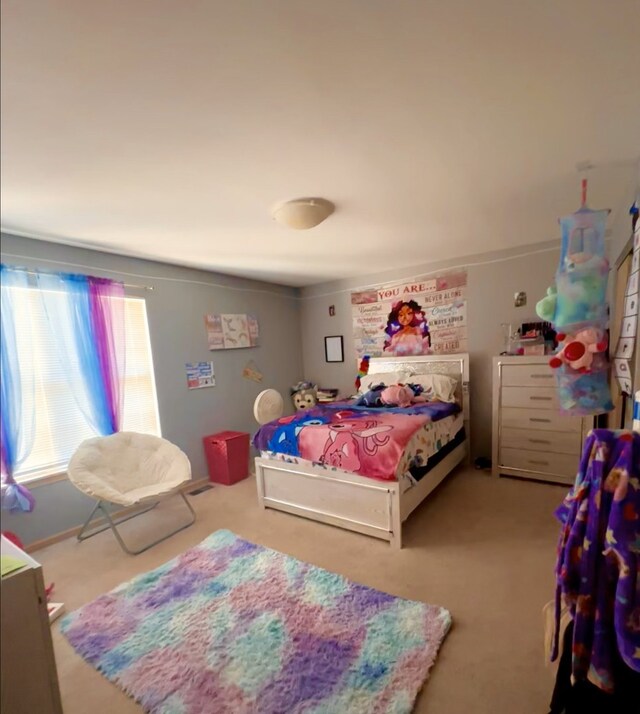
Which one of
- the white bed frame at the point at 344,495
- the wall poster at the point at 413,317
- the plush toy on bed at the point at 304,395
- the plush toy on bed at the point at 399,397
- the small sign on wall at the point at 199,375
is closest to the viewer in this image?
the white bed frame at the point at 344,495

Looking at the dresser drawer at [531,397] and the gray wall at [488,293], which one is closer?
the dresser drawer at [531,397]

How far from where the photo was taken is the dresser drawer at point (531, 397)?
282 cm

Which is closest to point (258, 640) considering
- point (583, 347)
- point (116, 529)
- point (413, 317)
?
point (116, 529)

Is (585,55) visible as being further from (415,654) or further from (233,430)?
(233,430)

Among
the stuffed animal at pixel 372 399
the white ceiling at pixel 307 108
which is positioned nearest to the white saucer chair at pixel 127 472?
the white ceiling at pixel 307 108

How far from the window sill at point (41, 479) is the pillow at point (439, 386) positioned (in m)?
3.04

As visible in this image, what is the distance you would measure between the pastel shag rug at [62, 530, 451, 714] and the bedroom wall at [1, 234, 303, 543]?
3.15ft

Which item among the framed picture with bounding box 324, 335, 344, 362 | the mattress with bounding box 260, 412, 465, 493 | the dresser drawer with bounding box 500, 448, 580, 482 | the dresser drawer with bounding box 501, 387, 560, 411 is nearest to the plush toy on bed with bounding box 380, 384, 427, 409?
the mattress with bounding box 260, 412, 465, 493

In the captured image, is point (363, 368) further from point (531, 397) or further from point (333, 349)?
point (531, 397)

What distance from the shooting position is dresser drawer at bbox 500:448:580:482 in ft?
9.12

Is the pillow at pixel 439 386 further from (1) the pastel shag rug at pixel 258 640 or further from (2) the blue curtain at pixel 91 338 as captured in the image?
(2) the blue curtain at pixel 91 338

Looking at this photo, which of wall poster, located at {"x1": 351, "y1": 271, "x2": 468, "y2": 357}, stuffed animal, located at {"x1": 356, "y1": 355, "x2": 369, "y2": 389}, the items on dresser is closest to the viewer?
the items on dresser

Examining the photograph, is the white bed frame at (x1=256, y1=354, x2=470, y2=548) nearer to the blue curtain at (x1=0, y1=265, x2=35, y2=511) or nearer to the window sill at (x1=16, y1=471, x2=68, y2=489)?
the window sill at (x1=16, y1=471, x2=68, y2=489)

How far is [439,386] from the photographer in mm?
3285
